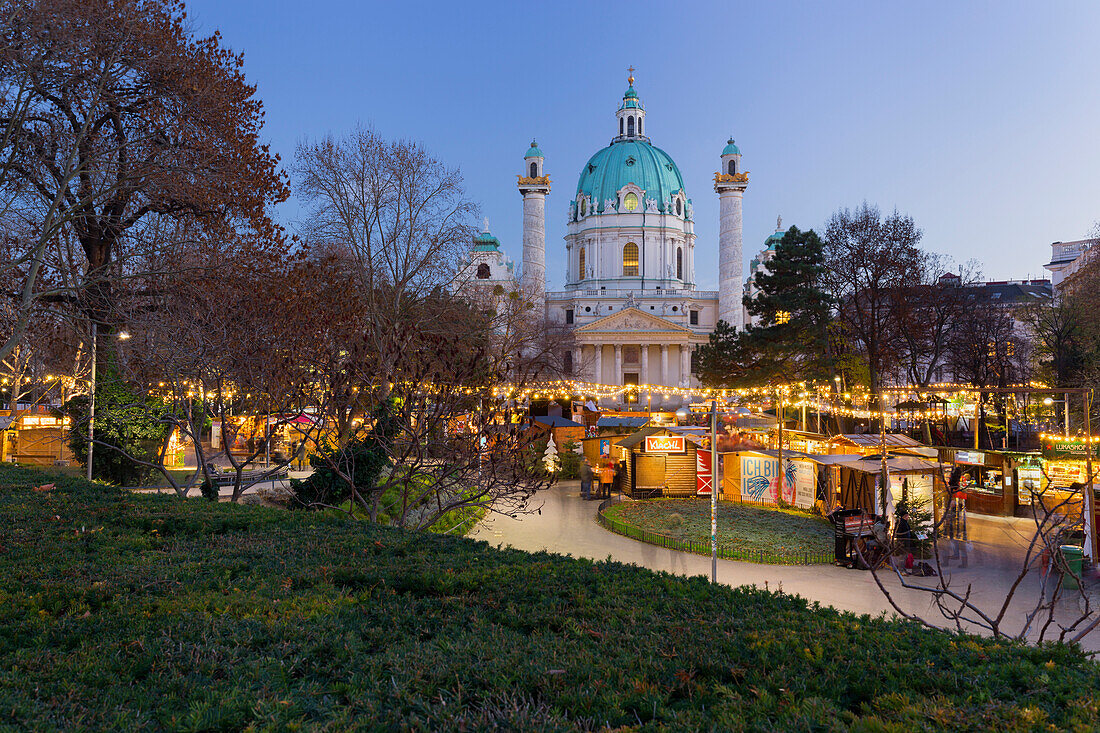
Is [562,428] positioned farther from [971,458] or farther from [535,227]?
[535,227]

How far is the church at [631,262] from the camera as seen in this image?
7744 centimetres

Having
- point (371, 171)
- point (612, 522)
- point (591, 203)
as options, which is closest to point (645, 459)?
point (612, 522)

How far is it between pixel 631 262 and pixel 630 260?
0.30m

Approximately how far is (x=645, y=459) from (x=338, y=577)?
18219mm

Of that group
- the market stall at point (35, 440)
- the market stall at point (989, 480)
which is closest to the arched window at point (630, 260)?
the market stall at point (989, 480)

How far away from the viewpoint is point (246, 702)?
4.26m

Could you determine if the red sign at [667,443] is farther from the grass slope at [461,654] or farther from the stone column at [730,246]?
the stone column at [730,246]

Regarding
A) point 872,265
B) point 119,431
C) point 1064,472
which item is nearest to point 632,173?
point 872,265

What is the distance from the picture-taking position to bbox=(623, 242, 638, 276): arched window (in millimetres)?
89000

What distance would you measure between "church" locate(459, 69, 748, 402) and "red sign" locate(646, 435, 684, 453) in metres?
47.0

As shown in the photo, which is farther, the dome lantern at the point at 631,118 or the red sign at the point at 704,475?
the dome lantern at the point at 631,118

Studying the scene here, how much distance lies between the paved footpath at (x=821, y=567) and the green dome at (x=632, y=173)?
72.7 metres

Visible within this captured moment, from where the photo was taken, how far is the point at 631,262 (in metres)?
89.3

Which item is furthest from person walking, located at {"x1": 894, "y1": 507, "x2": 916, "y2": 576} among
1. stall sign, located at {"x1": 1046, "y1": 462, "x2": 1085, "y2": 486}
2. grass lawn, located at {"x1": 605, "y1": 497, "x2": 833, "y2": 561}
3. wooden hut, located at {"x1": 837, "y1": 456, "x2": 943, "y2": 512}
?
stall sign, located at {"x1": 1046, "y1": 462, "x2": 1085, "y2": 486}
